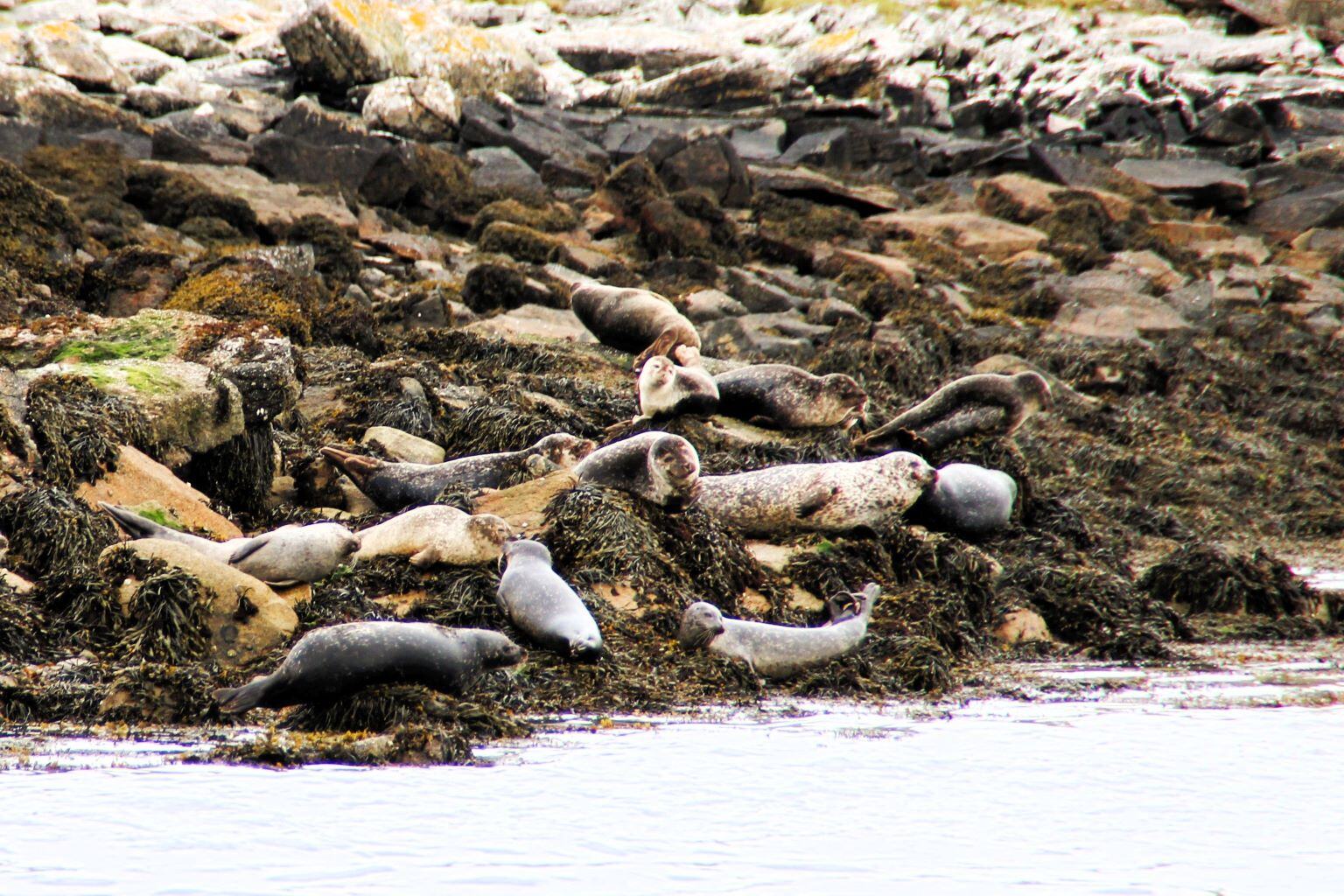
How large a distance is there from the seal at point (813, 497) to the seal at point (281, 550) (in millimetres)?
2024

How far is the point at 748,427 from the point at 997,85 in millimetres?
25112

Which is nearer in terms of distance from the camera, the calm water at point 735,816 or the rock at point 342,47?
the calm water at point 735,816

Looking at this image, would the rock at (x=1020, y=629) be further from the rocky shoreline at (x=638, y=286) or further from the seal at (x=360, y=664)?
the seal at (x=360, y=664)

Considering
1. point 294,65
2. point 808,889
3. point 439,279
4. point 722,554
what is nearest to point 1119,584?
point 722,554

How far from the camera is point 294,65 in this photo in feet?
83.2

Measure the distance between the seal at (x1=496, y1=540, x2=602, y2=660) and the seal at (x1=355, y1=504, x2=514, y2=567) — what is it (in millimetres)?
177

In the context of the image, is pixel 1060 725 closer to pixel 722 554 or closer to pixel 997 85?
pixel 722 554

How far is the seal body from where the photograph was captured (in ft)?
A: 27.3

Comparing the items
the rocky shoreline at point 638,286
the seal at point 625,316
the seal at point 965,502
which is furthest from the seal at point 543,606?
the seal at point 625,316

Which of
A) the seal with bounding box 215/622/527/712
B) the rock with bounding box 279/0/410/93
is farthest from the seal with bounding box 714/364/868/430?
the rock with bounding box 279/0/410/93

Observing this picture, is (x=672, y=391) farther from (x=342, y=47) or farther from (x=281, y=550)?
(x=342, y=47)

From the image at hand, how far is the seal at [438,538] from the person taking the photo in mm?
5840

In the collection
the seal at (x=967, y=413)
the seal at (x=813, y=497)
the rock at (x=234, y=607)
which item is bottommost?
the seal at (x=967, y=413)

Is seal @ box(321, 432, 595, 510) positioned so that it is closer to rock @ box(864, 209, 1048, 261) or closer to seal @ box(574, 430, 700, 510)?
seal @ box(574, 430, 700, 510)
